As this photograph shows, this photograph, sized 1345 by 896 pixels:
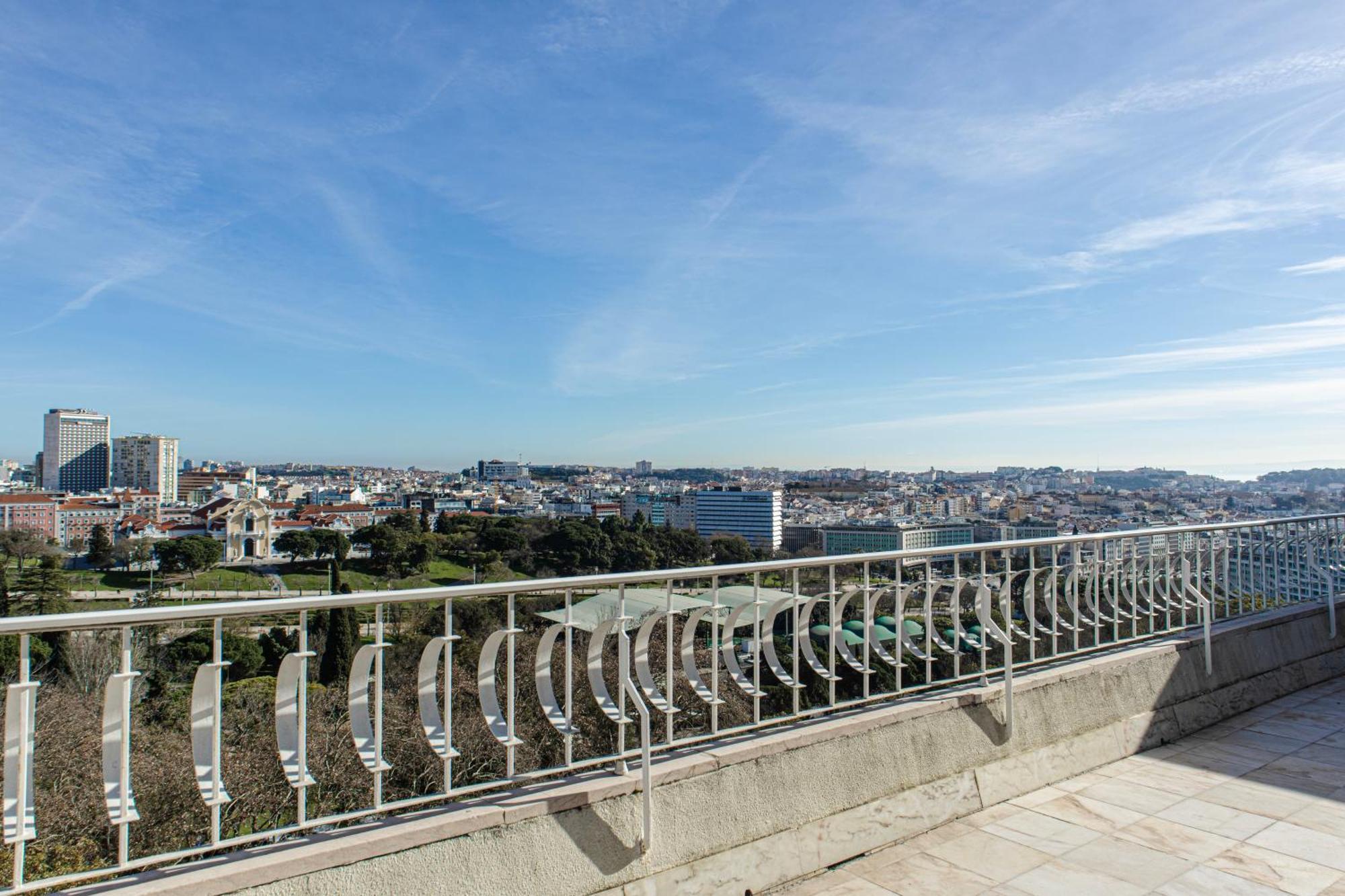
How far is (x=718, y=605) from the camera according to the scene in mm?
3131

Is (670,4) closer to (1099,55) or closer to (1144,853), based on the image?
(1099,55)

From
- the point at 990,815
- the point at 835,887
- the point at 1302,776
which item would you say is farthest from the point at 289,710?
the point at 1302,776

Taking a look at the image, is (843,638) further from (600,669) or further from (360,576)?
(360,576)

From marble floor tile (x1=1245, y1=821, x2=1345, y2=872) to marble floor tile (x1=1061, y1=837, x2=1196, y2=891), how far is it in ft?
1.53

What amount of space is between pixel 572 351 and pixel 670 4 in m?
41.9

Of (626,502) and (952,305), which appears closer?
(952,305)

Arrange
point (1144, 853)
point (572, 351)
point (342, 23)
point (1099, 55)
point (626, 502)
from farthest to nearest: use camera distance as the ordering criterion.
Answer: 1. point (626, 502)
2. point (572, 351)
3. point (342, 23)
4. point (1099, 55)
5. point (1144, 853)

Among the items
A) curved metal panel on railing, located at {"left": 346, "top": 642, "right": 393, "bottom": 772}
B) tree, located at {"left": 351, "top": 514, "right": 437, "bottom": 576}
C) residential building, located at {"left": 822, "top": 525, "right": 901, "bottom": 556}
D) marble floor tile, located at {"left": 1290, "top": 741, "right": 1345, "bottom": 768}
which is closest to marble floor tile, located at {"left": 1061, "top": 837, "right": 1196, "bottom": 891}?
marble floor tile, located at {"left": 1290, "top": 741, "right": 1345, "bottom": 768}

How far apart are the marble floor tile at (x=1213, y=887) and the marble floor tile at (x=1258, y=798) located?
825 mm

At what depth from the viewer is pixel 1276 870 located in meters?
2.94

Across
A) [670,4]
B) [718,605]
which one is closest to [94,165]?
[670,4]

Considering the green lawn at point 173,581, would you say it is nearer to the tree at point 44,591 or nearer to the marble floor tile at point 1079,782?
the tree at point 44,591

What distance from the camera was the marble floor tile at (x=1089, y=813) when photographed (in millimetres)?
3404

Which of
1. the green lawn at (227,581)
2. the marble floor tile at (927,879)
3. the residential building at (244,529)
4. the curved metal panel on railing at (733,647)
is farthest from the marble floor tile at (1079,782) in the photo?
the residential building at (244,529)
